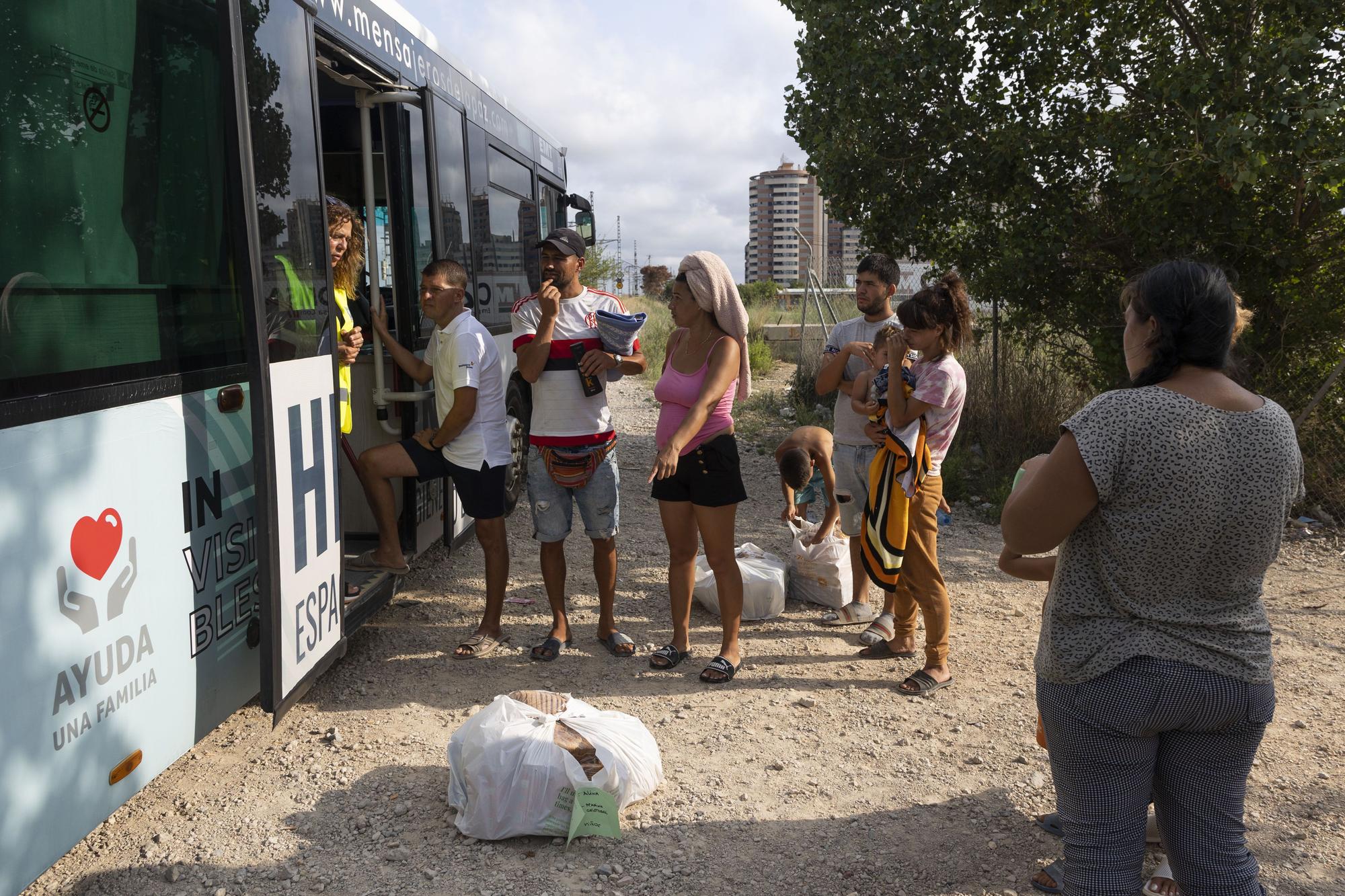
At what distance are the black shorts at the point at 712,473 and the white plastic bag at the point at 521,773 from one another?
1308 millimetres

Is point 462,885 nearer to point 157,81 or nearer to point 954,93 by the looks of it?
point 157,81

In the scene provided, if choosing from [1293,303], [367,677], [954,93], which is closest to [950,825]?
[367,677]

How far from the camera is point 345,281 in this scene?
4.92m

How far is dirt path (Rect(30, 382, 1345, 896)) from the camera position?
3.15 metres

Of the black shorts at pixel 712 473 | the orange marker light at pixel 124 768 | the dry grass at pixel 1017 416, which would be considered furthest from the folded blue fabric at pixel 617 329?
the dry grass at pixel 1017 416

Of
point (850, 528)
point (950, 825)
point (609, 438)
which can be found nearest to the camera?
point (950, 825)

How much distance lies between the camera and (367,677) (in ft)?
15.4

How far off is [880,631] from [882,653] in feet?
0.39

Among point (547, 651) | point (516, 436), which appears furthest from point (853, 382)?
point (516, 436)

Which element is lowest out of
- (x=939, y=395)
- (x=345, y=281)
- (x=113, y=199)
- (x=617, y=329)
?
(x=939, y=395)

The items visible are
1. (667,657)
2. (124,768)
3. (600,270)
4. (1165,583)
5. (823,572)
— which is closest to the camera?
(1165,583)

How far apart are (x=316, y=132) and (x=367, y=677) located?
243 cm

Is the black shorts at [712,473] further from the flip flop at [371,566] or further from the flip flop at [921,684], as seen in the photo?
the flip flop at [371,566]

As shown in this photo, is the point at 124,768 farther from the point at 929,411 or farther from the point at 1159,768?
the point at 929,411
